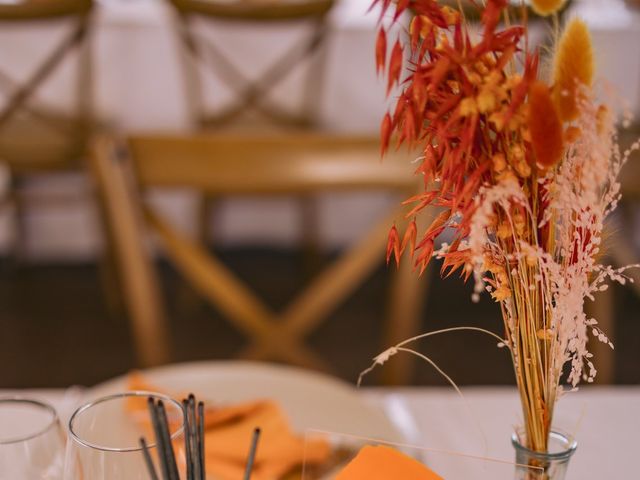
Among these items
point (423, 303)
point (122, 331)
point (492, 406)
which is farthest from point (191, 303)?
point (492, 406)

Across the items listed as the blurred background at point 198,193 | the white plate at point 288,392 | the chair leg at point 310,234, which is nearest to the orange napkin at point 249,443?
the white plate at point 288,392

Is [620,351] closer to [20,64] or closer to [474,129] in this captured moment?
[20,64]

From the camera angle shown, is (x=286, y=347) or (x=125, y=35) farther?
(x=125, y=35)

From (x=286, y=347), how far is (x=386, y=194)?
1.64 m

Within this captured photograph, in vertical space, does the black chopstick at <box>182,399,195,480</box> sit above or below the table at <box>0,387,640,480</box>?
above

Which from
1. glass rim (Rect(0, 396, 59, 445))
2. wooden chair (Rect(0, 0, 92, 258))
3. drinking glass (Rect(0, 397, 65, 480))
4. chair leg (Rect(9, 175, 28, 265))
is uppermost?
wooden chair (Rect(0, 0, 92, 258))

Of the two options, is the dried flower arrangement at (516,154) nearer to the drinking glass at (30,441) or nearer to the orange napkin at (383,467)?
the orange napkin at (383,467)

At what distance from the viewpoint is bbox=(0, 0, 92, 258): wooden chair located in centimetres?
212

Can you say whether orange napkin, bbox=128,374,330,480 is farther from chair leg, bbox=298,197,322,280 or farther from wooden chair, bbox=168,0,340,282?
chair leg, bbox=298,197,322,280

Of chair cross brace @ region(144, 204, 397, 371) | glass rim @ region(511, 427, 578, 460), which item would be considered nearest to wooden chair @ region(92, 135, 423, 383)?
chair cross brace @ region(144, 204, 397, 371)

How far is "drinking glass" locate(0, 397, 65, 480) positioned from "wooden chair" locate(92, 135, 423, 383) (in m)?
0.55

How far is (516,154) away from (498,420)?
45 centimetres

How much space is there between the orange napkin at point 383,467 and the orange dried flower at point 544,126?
21 centimetres

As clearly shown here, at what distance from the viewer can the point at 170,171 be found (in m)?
1.14
